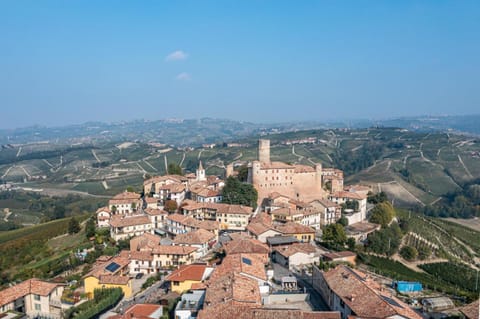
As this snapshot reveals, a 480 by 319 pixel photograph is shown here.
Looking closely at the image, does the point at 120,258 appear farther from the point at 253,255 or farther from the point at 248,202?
the point at 248,202

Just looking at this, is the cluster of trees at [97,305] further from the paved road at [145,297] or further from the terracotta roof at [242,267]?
the terracotta roof at [242,267]

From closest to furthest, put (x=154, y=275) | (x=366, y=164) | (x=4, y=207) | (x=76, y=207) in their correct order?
(x=154, y=275)
(x=76, y=207)
(x=4, y=207)
(x=366, y=164)

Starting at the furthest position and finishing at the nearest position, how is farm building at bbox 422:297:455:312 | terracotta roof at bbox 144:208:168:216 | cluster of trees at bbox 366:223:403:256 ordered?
terracotta roof at bbox 144:208:168:216 → cluster of trees at bbox 366:223:403:256 → farm building at bbox 422:297:455:312

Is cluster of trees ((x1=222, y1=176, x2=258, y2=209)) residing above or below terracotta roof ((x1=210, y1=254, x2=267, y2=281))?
above

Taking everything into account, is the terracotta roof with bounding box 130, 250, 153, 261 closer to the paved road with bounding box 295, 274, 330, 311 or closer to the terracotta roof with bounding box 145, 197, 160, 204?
the paved road with bounding box 295, 274, 330, 311

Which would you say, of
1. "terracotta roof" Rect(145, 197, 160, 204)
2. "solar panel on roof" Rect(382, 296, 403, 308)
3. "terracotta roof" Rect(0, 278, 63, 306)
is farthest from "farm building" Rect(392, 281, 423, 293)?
"terracotta roof" Rect(145, 197, 160, 204)

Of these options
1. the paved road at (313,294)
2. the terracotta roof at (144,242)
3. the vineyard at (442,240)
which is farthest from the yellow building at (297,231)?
the vineyard at (442,240)

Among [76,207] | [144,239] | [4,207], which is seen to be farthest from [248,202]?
[4,207]

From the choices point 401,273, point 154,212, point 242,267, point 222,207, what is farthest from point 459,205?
point 242,267
